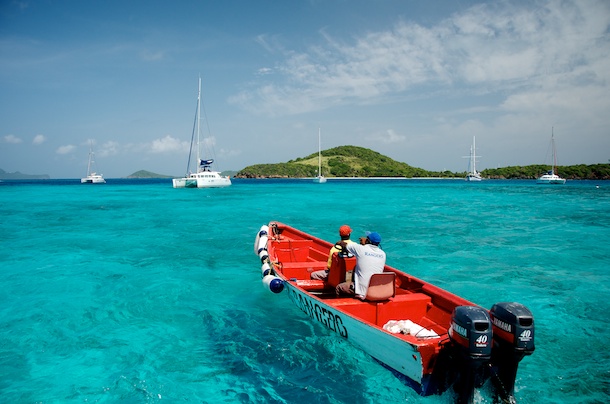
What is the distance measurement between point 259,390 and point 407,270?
10093 mm

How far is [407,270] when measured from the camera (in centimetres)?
1557

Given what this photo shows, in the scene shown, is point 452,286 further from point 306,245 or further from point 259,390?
point 259,390

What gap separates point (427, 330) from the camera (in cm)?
671

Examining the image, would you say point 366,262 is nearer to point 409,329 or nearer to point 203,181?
point 409,329

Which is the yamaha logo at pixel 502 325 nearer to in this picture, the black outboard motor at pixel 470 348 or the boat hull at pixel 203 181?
the black outboard motor at pixel 470 348

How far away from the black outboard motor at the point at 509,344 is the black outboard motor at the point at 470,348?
0.93 ft

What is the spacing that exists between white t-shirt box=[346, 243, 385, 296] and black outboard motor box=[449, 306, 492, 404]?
2.24m

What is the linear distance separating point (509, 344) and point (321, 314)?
378cm

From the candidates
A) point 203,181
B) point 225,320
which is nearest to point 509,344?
point 225,320

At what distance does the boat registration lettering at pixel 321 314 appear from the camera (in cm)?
730

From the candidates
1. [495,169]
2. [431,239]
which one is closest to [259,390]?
[431,239]

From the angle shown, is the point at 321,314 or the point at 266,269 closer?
the point at 321,314

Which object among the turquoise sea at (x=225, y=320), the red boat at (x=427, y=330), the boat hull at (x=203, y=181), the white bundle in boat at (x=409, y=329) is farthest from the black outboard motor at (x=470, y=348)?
the boat hull at (x=203, y=181)

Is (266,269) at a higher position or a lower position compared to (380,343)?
higher
